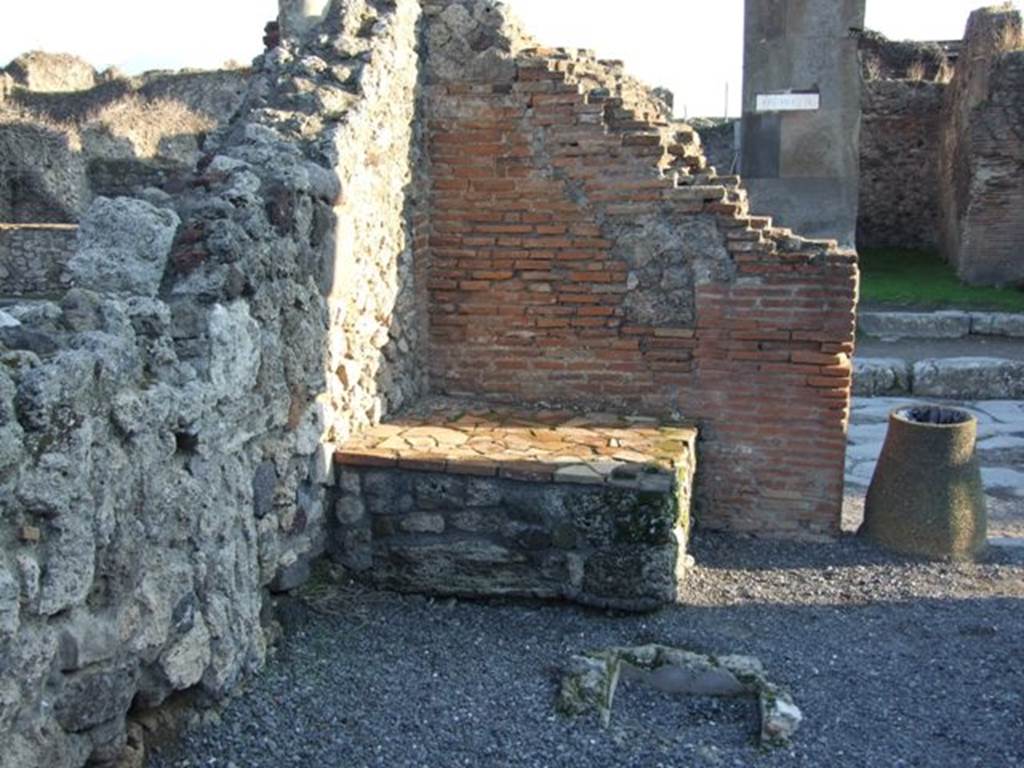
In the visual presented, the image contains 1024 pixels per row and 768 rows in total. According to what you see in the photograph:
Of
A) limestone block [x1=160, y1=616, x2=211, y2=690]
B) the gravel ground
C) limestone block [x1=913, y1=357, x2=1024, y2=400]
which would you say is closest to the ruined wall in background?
limestone block [x1=913, y1=357, x2=1024, y2=400]

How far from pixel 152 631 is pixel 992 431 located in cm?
732

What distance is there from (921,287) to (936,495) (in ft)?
27.4

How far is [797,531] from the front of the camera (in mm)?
5578

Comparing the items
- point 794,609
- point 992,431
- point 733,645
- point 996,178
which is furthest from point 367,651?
point 996,178

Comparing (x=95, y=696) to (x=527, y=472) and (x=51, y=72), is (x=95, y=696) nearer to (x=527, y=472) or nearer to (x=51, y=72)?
(x=527, y=472)

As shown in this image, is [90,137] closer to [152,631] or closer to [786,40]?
[786,40]

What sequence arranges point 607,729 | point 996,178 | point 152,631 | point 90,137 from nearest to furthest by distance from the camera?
1. point 152,631
2. point 607,729
3. point 996,178
4. point 90,137

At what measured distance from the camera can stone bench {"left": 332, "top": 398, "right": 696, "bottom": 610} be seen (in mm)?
4438

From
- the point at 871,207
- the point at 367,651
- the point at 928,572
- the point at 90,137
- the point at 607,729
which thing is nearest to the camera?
the point at 607,729

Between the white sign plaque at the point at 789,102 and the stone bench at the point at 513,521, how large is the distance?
7381 millimetres

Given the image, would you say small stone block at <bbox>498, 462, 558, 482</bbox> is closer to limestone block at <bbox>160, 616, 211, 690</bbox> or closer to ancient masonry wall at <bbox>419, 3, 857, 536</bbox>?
ancient masonry wall at <bbox>419, 3, 857, 536</bbox>

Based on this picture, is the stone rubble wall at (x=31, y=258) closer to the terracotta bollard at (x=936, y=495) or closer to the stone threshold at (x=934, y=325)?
the stone threshold at (x=934, y=325)

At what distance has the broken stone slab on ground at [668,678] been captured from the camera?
369 cm

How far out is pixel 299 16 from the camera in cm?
573
